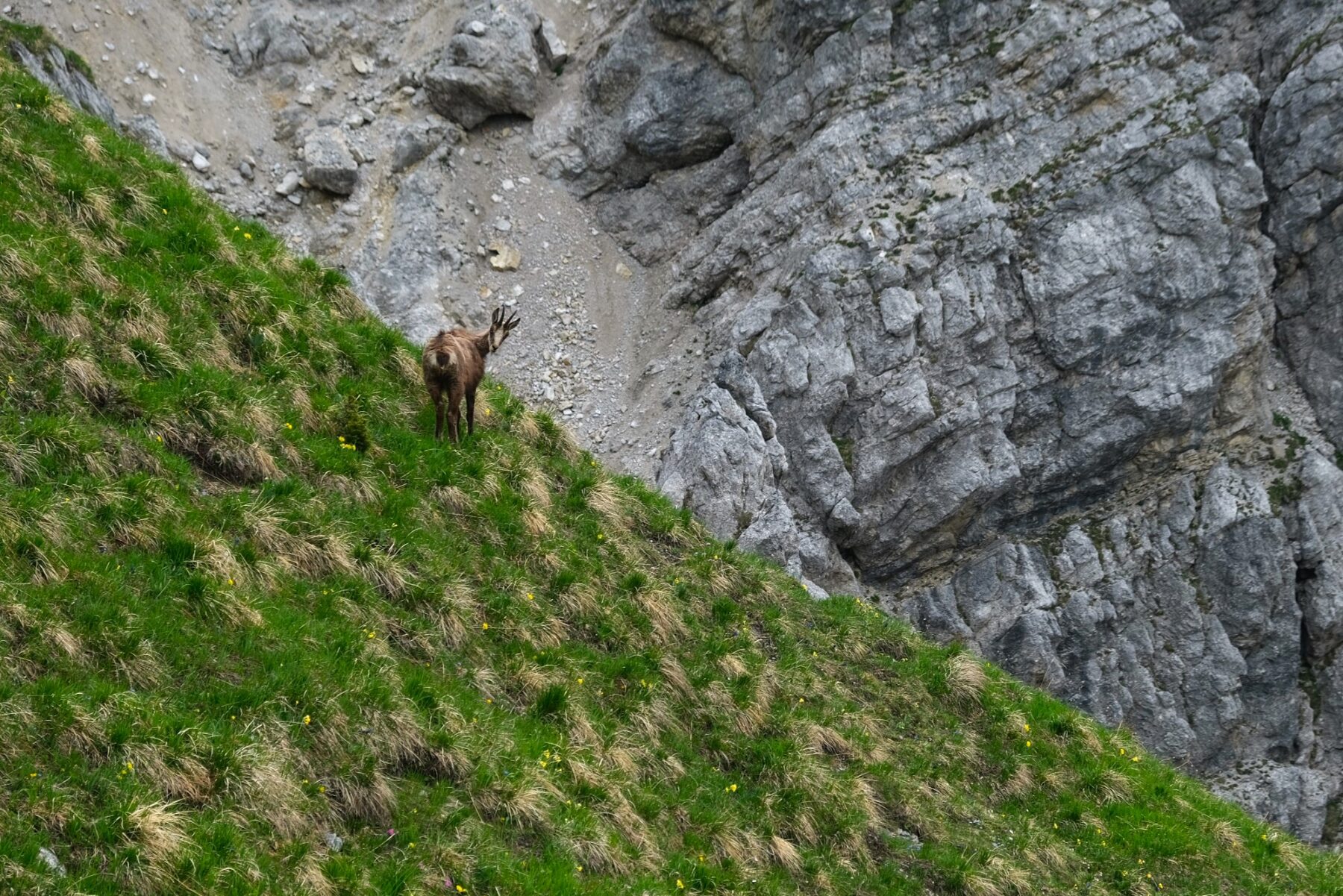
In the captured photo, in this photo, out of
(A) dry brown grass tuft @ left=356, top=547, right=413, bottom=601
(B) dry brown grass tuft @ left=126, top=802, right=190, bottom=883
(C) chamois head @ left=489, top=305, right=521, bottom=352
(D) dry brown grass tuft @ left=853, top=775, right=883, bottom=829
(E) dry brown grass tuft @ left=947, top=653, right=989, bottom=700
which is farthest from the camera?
(E) dry brown grass tuft @ left=947, top=653, right=989, bottom=700

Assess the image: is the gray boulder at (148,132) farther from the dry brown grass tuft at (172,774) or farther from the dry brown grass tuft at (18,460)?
the dry brown grass tuft at (172,774)

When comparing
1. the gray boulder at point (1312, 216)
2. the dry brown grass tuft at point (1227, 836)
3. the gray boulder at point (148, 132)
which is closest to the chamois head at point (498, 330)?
the dry brown grass tuft at point (1227, 836)

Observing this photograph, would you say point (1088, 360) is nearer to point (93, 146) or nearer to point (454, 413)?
point (454, 413)

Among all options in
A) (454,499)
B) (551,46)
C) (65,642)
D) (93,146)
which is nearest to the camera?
(65,642)

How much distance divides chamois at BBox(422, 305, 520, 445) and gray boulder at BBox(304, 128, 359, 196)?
1486 inches

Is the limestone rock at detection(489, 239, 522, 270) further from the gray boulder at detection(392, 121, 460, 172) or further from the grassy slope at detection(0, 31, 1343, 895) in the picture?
the grassy slope at detection(0, 31, 1343, 895)

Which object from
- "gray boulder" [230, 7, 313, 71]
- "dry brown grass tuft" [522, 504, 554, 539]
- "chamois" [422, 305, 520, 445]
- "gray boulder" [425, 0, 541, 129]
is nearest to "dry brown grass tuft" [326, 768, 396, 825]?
"dry brown grass tuft" [522, 504, 554, 539]

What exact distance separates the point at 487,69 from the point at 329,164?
393 inches

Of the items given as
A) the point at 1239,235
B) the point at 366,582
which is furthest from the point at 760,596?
the point at 1239,235

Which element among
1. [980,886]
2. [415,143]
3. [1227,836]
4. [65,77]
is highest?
[1227,836]

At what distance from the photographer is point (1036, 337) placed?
47.3 m

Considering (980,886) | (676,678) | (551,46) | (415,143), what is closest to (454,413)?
(676,678)

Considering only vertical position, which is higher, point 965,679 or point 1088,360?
point 1088,360

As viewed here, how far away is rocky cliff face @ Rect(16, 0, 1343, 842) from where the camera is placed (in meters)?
45.5
